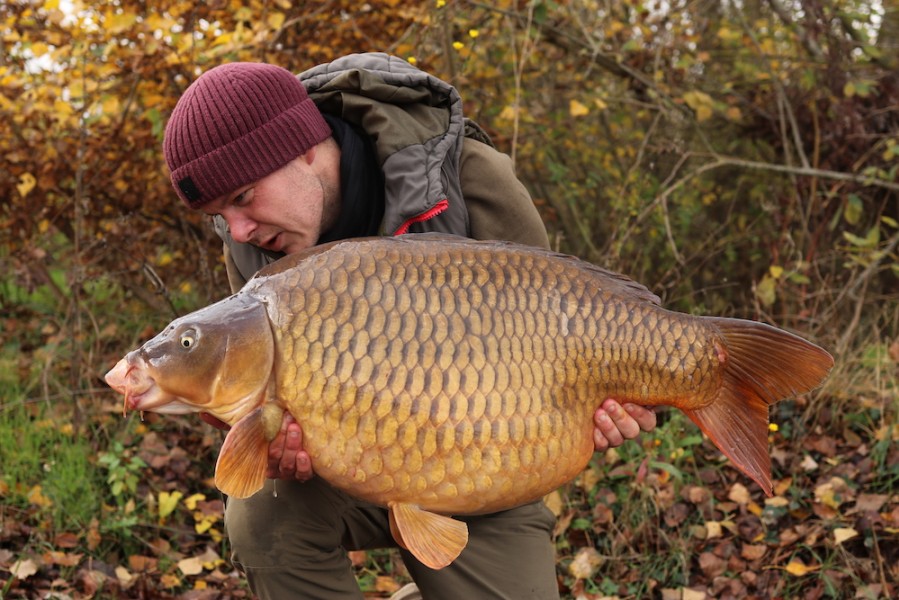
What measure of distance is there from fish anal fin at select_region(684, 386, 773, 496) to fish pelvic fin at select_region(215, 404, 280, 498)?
66 centimetres

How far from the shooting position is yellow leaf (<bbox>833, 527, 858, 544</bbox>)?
8.14 feet

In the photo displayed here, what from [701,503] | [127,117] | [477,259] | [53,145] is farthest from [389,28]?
[477,259]

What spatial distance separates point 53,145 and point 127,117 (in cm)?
25

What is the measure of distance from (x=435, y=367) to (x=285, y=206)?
47 centimetres

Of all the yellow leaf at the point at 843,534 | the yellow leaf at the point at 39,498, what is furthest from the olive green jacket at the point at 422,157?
the yellow leaf at the point at 843,534

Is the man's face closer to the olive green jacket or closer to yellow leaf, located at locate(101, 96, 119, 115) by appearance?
the olive green jacket

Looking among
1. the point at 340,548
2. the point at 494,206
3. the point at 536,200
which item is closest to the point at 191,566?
the point at 340,548

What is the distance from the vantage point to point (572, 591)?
8.16 feet

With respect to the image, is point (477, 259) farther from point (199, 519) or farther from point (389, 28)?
point (389, 28)

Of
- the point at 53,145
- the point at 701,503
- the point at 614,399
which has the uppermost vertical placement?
the point at 614,399

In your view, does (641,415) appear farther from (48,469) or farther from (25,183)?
(25,183)

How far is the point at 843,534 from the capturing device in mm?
2500

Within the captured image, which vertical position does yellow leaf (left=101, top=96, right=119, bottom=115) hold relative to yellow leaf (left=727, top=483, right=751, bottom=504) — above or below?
above

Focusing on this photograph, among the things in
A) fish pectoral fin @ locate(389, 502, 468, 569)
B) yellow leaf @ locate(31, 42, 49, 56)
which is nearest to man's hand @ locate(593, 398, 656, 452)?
fish pectoral fin @ locate(389, 502, 468, 569)
